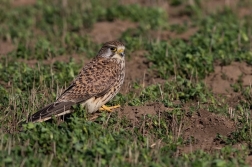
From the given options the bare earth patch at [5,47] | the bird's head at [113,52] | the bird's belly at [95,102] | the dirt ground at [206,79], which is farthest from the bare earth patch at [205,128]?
the bare earth patch at [5,47]

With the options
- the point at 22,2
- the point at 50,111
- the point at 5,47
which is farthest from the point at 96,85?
the point at 22,2

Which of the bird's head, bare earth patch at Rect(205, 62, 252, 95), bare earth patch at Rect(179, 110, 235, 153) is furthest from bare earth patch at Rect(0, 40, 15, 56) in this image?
bare earth patch at Rect(179, 110, 235, 153)

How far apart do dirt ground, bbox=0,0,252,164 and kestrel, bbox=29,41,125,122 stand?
36 centimetres

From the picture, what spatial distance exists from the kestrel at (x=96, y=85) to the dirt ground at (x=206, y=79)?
1.19ft

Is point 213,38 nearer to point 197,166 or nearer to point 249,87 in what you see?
point 249,87

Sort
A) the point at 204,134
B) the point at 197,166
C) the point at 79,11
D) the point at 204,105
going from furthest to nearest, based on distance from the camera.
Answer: the point at 79,11, the point at 204,105, the point at 204,134, the point at 197,166

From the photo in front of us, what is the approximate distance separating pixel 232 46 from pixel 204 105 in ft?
8.25

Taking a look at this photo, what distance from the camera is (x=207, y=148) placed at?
8750 millimetres

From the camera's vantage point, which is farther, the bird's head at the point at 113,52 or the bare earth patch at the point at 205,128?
the bird's head at the point at 113,52

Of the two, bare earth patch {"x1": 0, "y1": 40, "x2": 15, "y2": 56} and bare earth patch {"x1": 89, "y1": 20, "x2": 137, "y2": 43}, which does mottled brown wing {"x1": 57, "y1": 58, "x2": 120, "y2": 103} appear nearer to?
bare earth patch {"x1": 0, "y1": 40, "x2": 15, "y2": 56}

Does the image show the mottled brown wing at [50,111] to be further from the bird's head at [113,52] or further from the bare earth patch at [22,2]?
the bare earth patch at [22,2]

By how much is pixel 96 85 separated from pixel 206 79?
8.65 feet

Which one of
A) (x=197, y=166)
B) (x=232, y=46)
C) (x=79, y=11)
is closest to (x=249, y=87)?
(x=232, y=46)

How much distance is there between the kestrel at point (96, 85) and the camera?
945cm
